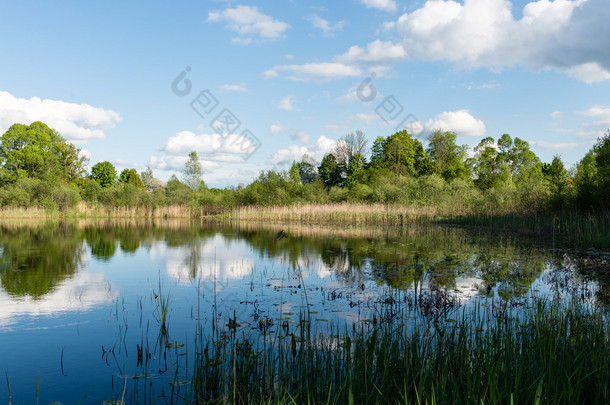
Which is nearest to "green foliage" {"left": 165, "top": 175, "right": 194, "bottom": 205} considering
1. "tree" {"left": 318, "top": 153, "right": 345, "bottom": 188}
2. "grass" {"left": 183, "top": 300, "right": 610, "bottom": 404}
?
"tree" {"left": 318, "top": 153, "right": 345, "bottom": 188}

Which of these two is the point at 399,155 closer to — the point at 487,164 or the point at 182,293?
the point at 487,164

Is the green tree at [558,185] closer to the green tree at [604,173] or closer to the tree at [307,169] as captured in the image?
the green tree at [604,173]

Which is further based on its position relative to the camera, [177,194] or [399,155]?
[399,155]

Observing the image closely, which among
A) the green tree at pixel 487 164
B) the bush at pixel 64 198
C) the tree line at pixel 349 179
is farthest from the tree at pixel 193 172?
the green tree at pixel 487 164

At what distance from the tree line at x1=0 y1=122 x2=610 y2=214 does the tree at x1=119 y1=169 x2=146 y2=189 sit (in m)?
0.15

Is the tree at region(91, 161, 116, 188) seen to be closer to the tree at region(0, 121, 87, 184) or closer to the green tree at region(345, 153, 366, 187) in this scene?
the tree at region(0, 121, 87, 184)

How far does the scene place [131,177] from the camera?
58781 mm

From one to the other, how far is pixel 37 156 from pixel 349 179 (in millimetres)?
37045

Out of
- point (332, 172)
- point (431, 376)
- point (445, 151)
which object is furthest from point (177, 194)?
point (431, 376)

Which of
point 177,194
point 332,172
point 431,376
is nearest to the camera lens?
point 431,376

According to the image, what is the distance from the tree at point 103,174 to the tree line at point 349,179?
14cm

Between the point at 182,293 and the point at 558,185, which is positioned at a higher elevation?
the point at 558,185

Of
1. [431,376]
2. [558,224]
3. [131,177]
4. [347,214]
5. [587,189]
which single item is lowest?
[431,376]

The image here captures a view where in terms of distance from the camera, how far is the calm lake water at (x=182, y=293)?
14.1 ft
